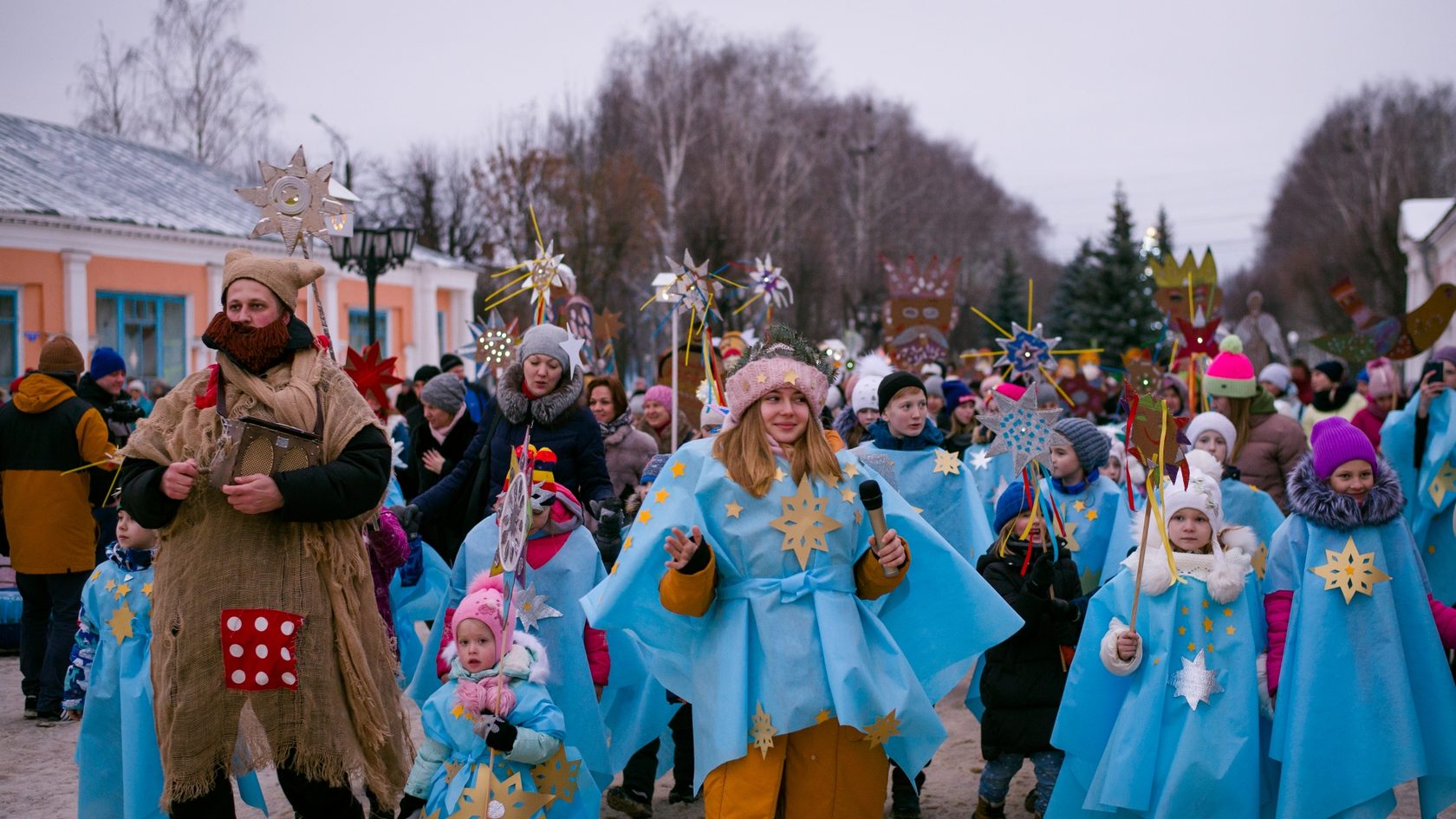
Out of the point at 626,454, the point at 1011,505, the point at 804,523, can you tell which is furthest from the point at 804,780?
the point at 626,454

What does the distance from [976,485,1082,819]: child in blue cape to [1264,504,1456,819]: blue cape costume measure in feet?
2.83

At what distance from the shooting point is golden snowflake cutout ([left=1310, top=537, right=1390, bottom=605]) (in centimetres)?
529

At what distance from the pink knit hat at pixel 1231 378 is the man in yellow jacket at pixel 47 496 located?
22.0ft

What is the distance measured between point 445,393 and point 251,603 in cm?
457

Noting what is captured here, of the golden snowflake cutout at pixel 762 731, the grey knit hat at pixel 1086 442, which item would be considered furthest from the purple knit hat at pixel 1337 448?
the golden snowflake cutout at pixel 762 731

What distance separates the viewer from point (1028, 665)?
19.3 ft

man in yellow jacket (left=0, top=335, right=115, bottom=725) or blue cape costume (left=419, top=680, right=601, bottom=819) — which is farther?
man in yellow jacket (left=0, top=335, right=115, bottom=725)

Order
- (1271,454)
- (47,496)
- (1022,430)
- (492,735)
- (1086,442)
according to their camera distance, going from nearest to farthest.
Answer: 1. (492,735)
2. (1022,430)
3. (1086,442)
4. (47,496)
5. (1271,454)

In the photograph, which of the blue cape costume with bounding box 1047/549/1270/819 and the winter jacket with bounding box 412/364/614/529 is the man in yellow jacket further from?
the blue cape costume with bounding box 1047/549/1270/819

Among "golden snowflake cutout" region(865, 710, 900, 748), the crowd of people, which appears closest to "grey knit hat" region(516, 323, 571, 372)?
the crowd of people

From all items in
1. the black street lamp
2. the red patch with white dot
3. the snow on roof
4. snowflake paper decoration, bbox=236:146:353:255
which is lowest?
the red patch with white dot

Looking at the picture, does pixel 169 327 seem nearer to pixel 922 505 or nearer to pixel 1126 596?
pixel 922 505

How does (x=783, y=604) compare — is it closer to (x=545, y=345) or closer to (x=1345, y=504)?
(x=1345, y=504)

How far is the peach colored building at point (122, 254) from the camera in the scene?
20.5 meters
